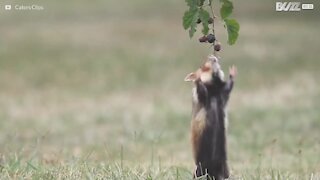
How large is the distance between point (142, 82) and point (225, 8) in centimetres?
1473

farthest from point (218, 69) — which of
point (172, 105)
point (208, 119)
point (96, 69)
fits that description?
point (96, 69)

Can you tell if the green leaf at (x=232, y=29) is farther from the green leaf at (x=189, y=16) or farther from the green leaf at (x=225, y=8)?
the green leaf at (x=189, y=16)

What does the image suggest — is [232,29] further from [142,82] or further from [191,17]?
[142,82]

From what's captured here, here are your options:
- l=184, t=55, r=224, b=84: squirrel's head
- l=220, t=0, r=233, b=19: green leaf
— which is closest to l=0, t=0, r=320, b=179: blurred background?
l=184, t=55, r=224, b=84: squirrel's head

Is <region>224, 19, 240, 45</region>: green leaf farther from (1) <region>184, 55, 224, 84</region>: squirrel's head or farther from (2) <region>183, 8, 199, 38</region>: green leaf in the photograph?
(1) <region>184, 55, 224, 84</region>: squirrel's head

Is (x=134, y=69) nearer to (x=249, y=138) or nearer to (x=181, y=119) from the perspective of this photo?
(x=181, y=119)

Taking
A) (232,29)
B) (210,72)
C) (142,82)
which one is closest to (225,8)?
(232,29)

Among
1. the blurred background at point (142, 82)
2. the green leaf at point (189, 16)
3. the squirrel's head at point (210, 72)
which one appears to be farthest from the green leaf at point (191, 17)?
the blurred background at point (142, 82)

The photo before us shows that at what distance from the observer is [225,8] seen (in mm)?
7219

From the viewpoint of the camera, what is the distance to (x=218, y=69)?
22.6ft

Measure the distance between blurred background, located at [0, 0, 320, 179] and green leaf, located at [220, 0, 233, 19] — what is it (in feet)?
5.70

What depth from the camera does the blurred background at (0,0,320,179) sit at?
14531 millimetres

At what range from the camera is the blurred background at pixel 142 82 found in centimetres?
1453

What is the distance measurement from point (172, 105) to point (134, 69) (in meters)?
3.90
